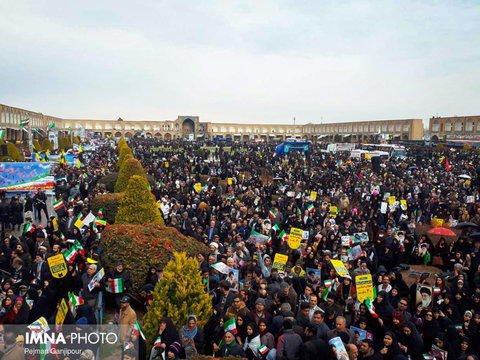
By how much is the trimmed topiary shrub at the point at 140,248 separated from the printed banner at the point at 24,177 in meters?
9.35

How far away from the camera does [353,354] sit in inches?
176

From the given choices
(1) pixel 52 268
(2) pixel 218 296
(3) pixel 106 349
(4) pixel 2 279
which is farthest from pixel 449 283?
(4) pixel 2 279

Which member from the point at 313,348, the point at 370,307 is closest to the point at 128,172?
the point at 370,307

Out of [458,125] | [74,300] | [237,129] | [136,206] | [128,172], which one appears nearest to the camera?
[74,300]

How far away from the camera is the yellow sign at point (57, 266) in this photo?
6.42 m

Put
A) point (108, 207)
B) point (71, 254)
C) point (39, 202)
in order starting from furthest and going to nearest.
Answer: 1. point (39, 202)
2. point (108, 207)
3. point (71, 254)

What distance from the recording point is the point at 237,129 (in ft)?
353

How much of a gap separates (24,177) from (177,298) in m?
13.6

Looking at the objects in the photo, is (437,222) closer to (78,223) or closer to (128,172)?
(78,223)

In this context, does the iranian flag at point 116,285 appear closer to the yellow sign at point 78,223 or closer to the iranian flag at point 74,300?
the iranian flag at point 74,300

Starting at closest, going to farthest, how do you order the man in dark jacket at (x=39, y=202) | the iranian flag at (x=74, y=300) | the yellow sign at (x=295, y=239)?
the iranian flag at (x=74, y=300)
the yellow sign at (x=295, y=239)
the man in dark jacket at (x=39, y=202)

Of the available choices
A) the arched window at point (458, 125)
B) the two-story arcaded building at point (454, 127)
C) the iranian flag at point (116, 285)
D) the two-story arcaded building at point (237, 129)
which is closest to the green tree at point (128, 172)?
the iranian flag at point (116, 285)

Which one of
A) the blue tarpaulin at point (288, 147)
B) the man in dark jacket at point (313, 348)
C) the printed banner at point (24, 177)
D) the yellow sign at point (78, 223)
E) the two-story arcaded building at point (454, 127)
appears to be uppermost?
the two-story arcaded building at point (454, 127)

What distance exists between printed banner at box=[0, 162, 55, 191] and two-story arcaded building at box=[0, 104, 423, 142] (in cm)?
5913
